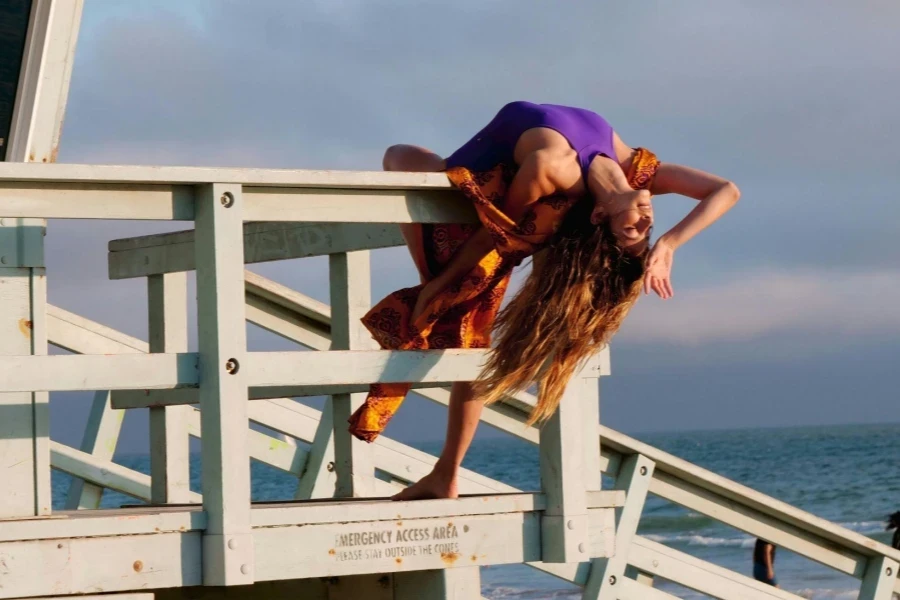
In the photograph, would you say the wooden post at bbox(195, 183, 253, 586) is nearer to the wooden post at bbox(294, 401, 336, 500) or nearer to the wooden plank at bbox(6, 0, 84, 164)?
the wooden plank at bbox(6, 0, 84, 164)

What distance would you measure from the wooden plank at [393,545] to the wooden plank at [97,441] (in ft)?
10.6

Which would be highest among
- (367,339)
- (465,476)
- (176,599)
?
(367,339)

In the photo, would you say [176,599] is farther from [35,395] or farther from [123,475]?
[123,475]

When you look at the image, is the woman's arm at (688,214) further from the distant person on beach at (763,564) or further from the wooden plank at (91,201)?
the distant person on beach at (763,564)

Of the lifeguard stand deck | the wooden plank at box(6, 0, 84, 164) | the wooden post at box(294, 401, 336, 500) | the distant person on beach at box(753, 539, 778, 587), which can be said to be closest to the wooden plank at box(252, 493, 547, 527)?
the lifeguard stand deck

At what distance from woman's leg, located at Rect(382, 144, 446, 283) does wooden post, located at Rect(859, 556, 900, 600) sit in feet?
12.3

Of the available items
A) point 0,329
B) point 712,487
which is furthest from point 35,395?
point 712,487

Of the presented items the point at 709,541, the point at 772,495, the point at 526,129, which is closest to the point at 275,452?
the point at 526,129

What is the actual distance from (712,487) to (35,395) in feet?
11.7

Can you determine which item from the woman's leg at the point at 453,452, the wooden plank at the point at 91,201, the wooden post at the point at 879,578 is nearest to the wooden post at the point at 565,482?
the woman's leg at the point at 453,452

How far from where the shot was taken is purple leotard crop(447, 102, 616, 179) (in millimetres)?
3879

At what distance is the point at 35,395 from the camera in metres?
3.70

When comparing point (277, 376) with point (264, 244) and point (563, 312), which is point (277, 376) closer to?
point (563, 312)

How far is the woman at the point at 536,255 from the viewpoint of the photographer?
3.74 metres
